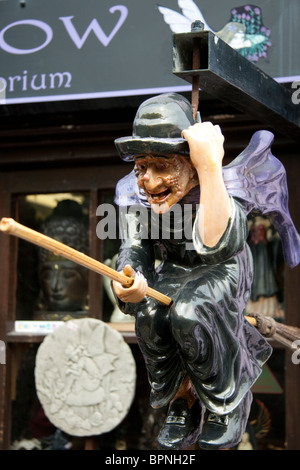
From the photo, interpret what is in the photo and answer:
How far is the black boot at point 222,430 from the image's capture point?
61.1 inches

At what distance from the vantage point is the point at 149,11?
254 cm

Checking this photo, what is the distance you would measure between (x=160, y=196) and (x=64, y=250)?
31 centimetres

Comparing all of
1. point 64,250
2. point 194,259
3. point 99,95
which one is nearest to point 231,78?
point 194,259

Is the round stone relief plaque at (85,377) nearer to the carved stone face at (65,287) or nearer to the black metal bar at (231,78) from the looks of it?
the carved stone face at (65,287)

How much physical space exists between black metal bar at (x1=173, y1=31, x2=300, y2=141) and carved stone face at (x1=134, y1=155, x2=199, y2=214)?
0.17m

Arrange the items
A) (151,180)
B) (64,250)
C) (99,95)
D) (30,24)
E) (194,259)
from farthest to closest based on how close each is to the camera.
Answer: (30,24) → (99,95) → (194,259) → (151,180) → (64,250)

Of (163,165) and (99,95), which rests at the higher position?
(99,95)

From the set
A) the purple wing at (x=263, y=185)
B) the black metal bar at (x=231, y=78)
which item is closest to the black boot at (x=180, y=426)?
the purple wing at (x=263, y=185)

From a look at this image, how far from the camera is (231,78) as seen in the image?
1555 millimetres

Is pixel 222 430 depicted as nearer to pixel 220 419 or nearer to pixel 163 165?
pixel 220 419

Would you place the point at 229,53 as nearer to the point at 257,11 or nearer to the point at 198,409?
the point at 198,409

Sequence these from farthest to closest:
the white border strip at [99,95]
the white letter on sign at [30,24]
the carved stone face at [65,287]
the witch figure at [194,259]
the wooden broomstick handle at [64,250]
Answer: the carved stone face at [65,287] → the white letter on sign at [30,24] → the white border strip at [99,95] → the witch figure at [194,259] → the wooden broomstick handle at [64,250]

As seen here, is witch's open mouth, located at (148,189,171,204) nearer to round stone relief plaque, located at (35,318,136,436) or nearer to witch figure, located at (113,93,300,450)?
witch figure, located at (113,93,300,450)

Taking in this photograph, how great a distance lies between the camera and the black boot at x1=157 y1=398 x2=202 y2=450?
162cm
